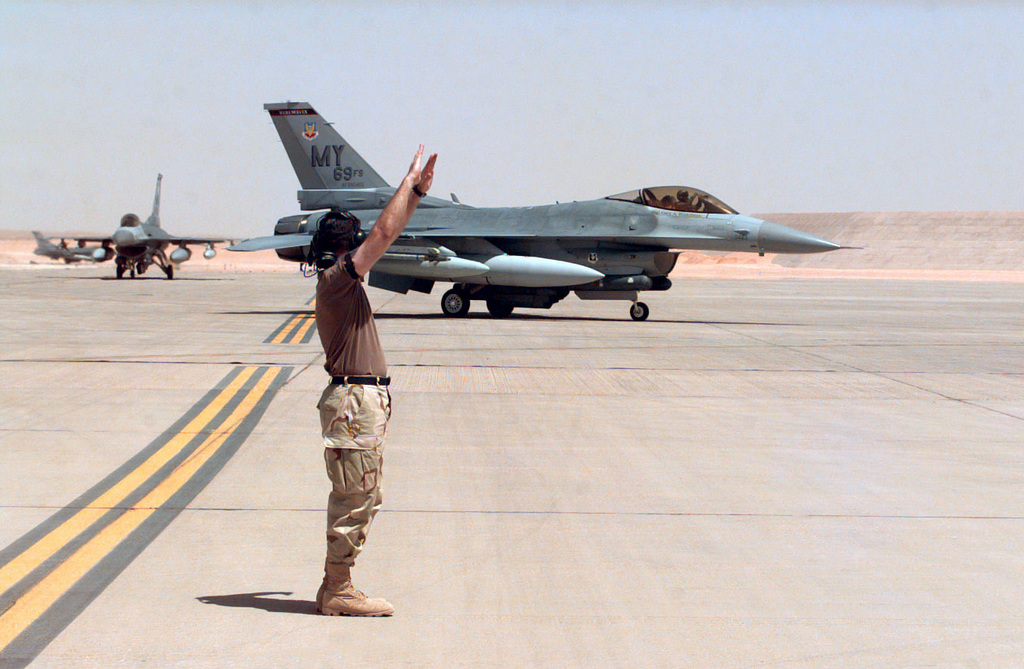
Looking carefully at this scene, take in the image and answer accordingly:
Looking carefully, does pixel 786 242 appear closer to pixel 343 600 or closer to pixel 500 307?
pixel 500 307

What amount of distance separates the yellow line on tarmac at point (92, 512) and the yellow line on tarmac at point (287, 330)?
26.3 feet

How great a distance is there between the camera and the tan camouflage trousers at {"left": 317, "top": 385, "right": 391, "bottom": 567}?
4.54 meters

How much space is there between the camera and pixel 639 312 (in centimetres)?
2450

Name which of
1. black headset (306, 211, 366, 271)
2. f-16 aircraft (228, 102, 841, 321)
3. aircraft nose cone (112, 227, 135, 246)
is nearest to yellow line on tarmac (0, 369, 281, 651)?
black headset (306, 211, 366, 271)

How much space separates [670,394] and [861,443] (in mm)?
3035

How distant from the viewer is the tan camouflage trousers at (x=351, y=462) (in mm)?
4543

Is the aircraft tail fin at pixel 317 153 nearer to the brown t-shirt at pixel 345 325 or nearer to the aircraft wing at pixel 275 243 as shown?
the aircraft wing at pixel 275 243

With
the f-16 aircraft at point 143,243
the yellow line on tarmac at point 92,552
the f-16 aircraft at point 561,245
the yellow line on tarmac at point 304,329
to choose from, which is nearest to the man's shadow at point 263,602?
the yellow line on tarmac at point 92,552

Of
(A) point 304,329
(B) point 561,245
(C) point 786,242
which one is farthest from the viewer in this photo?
(B) point 561,245

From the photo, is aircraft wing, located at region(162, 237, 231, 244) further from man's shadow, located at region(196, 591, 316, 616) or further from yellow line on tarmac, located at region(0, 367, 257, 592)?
man's shadow, located at region(196, 591, 316, 616)

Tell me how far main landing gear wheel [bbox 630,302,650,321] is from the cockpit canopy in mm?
2274

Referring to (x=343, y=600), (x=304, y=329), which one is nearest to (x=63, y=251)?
(x=304, y=329)

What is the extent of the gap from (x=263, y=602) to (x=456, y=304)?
1964cm

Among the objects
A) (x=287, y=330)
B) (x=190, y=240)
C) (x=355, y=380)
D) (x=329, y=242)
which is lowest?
(x=287, y=330)
